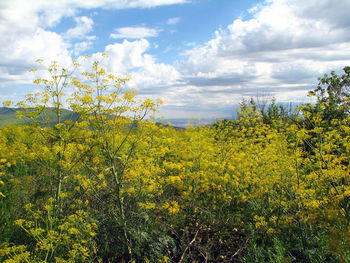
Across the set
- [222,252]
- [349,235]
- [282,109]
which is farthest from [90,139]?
[282,109]

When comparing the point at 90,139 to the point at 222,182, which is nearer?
the point at 90,139

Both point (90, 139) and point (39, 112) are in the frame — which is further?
point (90, 139)

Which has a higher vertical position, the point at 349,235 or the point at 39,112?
the point at 39,112

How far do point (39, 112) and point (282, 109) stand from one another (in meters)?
13.6

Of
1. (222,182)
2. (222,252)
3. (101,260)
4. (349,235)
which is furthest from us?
(222,182)

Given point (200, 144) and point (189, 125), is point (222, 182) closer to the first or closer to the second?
point (200, 144)

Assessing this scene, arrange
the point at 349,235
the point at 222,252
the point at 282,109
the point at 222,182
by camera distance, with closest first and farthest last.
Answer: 1. the point at 349,235
2. the point at 222,252
3. the point at 222,182
4. the point at 282,109

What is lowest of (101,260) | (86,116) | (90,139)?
(101,260)

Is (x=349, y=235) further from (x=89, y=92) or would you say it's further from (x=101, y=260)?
(x=89, y=92)

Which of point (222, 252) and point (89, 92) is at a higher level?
point (89, 92)

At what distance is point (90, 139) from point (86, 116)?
54 centimetres

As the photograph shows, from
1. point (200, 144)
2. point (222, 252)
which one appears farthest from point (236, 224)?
point (200, 144)

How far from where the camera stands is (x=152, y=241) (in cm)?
367

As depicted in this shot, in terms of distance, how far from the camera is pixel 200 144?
641 cm
